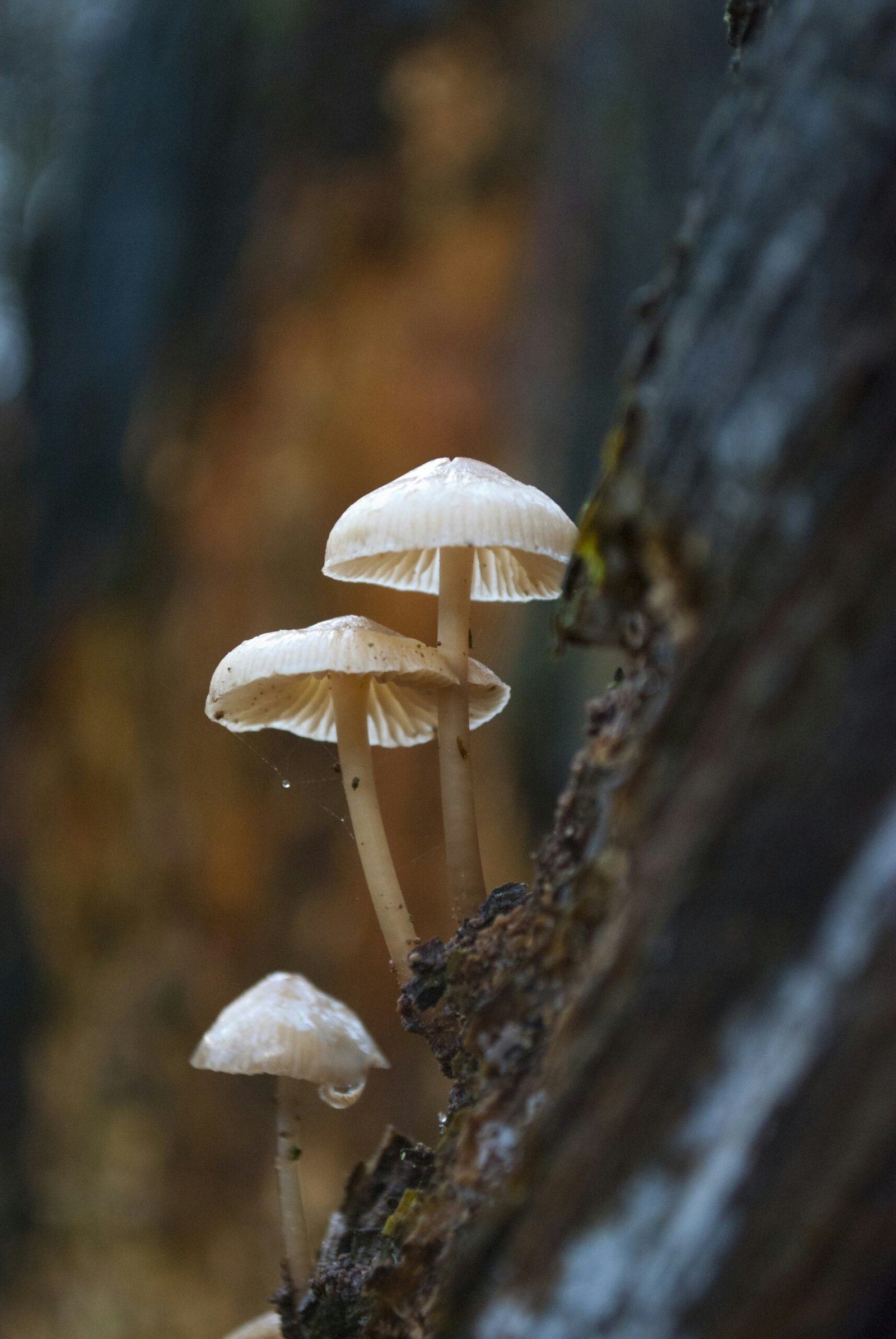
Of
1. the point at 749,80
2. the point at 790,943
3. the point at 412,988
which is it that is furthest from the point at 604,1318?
the point at 749,80

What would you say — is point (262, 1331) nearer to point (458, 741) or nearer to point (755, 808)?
point (458, 741)

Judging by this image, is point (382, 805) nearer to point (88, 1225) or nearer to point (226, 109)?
point (88, 1225)

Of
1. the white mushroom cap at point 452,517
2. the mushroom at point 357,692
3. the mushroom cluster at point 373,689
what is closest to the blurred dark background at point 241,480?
the mushroom at point 357,692

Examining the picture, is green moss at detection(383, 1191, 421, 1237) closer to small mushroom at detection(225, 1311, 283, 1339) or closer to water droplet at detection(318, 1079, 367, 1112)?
water droplet at detection(318, 1079, 367, 1112)

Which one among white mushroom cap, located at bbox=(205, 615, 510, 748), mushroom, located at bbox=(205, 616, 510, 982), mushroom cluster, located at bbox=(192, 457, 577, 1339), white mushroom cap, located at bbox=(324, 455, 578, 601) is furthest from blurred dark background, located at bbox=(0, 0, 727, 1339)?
white mushroom cap, located at bbox=(324, 455, 578, 601)

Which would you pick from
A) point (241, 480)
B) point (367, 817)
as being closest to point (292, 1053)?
point (367, 817)

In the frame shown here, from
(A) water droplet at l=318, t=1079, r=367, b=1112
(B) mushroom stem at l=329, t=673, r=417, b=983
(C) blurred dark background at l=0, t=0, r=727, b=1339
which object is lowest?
(A) water droplet at l=318, t=1079, r=367, b=1112

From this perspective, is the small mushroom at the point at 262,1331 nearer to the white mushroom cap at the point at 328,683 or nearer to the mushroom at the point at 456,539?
the mushroom at the point at 456,539
